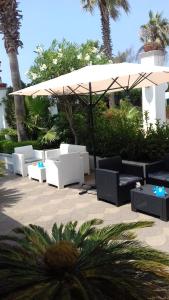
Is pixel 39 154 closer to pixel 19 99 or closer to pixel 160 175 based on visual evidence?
pixel 19 99

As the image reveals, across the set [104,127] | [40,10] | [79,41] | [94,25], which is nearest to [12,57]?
[79,41]

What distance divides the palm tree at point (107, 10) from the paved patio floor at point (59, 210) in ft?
49.9

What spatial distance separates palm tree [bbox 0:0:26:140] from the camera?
1329cm

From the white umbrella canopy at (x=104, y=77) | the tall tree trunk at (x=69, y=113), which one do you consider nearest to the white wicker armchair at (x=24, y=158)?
the tall tree trunk at (x=69, y=113)

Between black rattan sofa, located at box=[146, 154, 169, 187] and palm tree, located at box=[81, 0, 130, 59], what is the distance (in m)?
15.6

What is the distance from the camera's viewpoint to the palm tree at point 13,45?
43.6 ft

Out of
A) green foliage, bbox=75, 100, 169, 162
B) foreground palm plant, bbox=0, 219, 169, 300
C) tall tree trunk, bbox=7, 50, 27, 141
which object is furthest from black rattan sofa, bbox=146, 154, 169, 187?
tall tree trunk, bbox=7, 50, 27, 141

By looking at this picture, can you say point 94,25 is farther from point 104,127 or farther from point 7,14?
point 104,127

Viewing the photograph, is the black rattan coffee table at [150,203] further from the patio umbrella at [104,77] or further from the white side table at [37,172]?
the white side table at [37,172]

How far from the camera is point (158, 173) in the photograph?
750cm

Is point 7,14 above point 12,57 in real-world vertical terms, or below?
above

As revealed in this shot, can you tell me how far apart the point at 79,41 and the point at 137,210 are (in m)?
8.48

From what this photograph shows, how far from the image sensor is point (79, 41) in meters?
13.0

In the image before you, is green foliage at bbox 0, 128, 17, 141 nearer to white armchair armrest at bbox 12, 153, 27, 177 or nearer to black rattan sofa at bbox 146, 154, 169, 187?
white armchair armrest at bbox 12, 153, 27, 177
